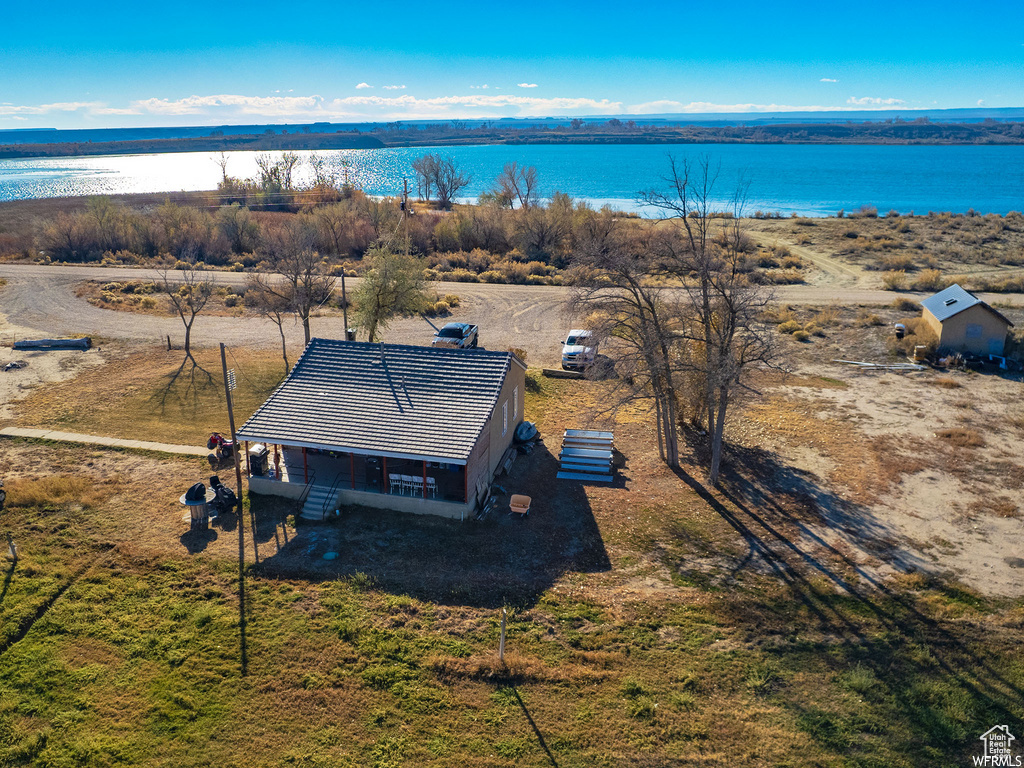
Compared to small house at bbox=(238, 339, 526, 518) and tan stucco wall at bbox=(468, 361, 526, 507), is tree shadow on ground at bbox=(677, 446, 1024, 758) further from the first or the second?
small house at bbox=(238, 339, 526, 518)

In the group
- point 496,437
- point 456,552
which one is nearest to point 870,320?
point 496,437

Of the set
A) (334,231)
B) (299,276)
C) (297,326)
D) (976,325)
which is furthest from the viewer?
(334,231)

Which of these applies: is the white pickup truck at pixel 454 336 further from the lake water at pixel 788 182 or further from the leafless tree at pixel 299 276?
the lake water at pixel 788 182

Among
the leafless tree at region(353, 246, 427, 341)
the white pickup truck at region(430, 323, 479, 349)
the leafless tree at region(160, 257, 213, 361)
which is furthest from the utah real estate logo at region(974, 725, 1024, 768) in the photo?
the leafless tree at region(160, 257, 213, 361)

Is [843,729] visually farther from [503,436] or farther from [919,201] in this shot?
[919,201]

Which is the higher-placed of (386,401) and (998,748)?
(386,401)

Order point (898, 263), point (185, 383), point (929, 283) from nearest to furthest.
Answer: point (185, 383) → point (929, 283) → point (898, 263)

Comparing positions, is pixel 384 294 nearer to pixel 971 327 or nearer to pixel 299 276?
pixel 299 276
